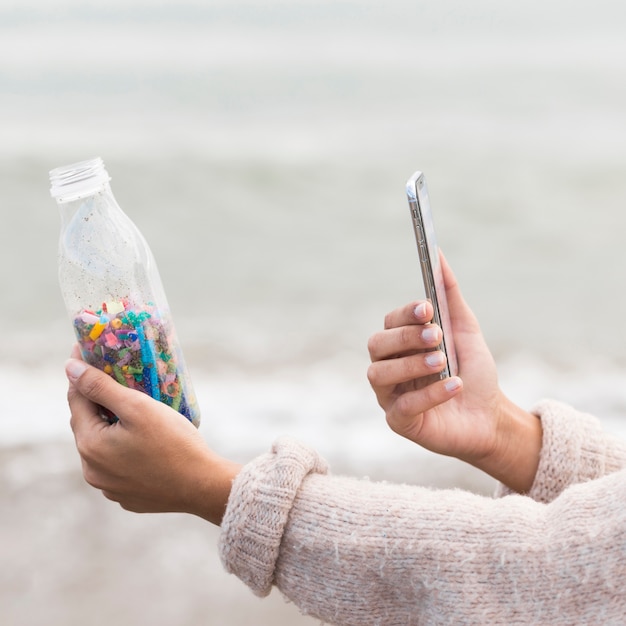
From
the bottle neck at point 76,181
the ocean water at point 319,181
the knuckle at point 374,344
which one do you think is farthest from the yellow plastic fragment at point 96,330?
the ocean water at point 319,181

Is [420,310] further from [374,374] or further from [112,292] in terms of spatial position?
[112,292]

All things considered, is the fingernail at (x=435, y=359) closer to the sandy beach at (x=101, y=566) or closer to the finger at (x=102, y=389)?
the finger at (x=102, y=389)

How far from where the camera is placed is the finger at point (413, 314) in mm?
918

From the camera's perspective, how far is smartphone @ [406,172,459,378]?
0.86 metres

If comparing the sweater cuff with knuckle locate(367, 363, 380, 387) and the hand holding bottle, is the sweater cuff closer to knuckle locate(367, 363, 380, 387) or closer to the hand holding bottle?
the hand holding bottle

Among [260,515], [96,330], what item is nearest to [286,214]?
[96,330]

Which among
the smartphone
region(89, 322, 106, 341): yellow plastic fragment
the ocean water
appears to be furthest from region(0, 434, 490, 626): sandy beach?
region(89, 322, 106, 341): yellow plastic fragment

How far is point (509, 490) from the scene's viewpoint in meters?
1.07

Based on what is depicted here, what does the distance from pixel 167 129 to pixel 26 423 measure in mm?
3200

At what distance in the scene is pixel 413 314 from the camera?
3.05ft

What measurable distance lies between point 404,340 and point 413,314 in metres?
0.04

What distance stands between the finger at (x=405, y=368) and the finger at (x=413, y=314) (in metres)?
0.04

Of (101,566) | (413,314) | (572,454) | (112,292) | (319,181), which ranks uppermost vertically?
(319,181)

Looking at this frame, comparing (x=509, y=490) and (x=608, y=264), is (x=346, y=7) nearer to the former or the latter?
(x=608, y=264)
